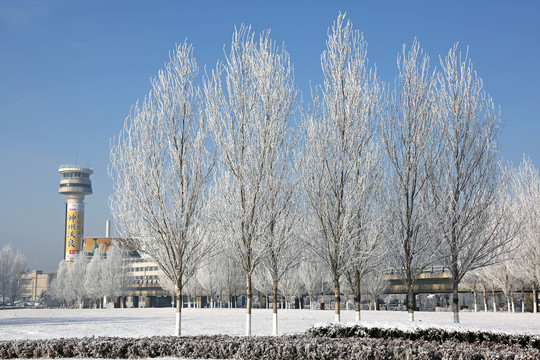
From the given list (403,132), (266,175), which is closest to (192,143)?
(266,175)

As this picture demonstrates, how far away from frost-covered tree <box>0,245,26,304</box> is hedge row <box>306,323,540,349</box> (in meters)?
81.0

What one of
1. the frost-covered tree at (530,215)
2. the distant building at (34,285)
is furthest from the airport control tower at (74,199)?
the frost-covered tree at (530,215)

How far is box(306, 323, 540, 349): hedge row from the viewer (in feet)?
42.6

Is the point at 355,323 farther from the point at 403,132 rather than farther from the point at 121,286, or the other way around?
the point at 121,286

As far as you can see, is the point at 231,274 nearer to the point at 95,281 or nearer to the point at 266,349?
the point at 95,281

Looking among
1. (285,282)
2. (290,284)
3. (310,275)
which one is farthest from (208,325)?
(310,275)

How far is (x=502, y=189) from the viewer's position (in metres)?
19.9

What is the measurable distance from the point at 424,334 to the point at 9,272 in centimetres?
8411

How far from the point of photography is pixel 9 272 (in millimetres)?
84312

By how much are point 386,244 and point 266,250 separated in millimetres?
4782

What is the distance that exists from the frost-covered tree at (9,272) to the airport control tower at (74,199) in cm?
7532

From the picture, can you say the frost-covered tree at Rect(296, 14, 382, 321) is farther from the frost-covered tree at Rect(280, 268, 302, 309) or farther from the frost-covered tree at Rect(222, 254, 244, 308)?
the frost-covered tree at Rect(222, 254, 244, 308)

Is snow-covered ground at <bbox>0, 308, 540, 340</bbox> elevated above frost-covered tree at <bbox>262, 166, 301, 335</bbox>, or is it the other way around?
frost-covered tree at <bbox>262, 166, 301, 335</bbox>

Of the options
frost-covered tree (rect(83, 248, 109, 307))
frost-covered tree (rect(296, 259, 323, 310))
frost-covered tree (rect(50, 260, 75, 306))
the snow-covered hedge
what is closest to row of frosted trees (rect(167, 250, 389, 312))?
frost-covered tree (rect(296, 259, 323, 310))
